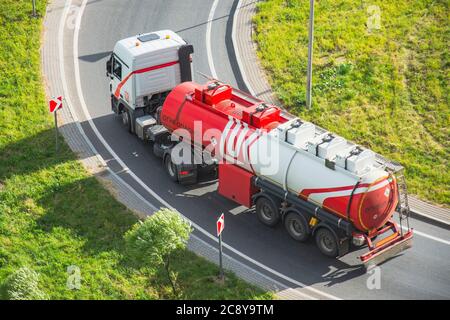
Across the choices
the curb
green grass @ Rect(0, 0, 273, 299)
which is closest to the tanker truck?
green grass @ Rect(0, 0, 273, 299)

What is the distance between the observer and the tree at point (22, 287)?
79.8 feet

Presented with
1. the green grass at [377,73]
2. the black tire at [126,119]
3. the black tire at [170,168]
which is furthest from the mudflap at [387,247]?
the black tire at [126,119]

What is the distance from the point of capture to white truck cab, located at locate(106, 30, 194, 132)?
3286 cm

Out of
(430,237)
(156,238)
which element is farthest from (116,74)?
(430,237)

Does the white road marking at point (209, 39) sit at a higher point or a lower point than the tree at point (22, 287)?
higher

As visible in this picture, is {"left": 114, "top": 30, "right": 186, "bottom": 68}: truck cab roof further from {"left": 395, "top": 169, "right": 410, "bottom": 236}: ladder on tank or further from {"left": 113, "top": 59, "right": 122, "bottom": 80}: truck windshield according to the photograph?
{"left": 395, "top": 169, "right": 410, "bottom": 236}: ladder on tank

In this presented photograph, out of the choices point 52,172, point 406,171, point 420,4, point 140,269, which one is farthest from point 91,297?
point 420,4

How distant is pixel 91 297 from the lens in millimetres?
25812

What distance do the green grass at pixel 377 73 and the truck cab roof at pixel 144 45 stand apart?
599cm

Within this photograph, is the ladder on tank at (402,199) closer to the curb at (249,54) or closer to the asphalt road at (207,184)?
the asphalt road at (207,184)

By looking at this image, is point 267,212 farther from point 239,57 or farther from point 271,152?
point 239,57

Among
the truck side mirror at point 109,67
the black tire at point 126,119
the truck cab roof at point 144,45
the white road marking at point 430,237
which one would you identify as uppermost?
the truck cab roof at point 144,45

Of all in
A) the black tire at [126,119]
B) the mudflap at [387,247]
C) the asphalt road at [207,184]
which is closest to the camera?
the mudflap at [387,247]

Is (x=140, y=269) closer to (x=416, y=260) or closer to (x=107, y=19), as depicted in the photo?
(x=416, y=260)
